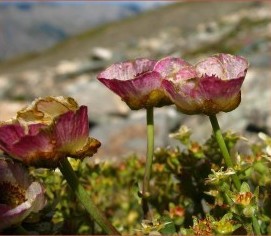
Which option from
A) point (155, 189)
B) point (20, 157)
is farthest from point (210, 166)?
point (20, 157)

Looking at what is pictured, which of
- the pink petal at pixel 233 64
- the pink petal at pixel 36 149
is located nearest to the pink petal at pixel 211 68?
the pink petal at pixel 233 64

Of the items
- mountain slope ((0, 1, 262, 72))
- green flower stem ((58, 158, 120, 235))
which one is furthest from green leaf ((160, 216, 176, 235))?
mountain slope ((0, 1, 262, 72))

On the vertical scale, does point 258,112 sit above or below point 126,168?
below

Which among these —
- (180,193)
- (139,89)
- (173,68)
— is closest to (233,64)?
(173,68)

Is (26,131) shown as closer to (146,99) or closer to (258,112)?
(146,99)

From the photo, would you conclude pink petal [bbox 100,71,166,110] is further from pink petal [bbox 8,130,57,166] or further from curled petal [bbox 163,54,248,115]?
pink petal [bbox 8,130,57,166]

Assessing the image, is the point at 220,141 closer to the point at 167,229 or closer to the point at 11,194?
the point at 167,229
